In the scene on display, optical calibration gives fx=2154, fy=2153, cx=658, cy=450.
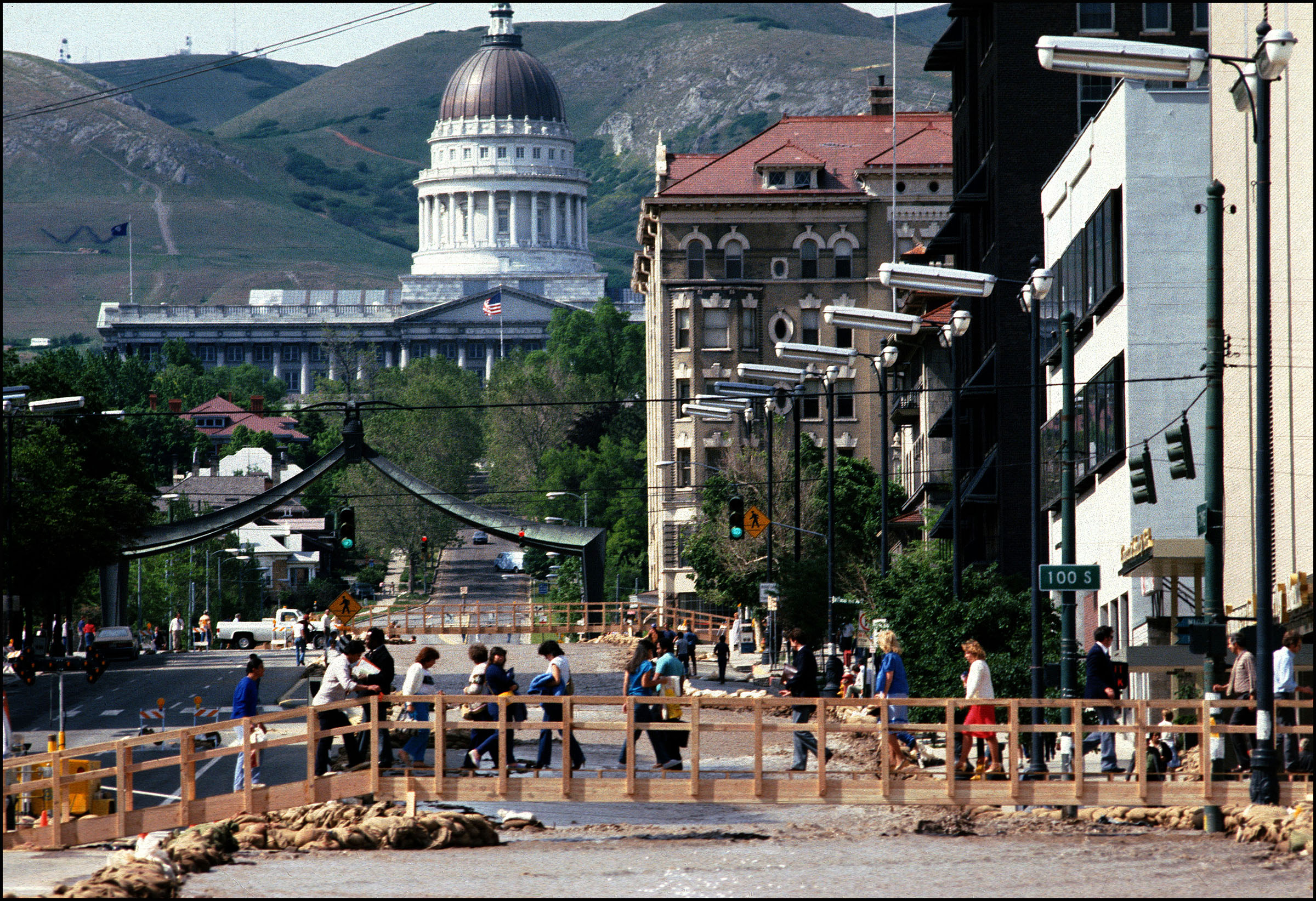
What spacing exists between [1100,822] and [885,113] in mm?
87524

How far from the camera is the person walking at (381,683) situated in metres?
24.6

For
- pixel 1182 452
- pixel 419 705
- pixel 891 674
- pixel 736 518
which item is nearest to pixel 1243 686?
pixel 1182 452

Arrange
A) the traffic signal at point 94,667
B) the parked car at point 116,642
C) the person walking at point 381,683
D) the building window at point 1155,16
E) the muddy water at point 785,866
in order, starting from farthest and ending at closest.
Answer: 1. the parked car at point 116,642
2. the traffic signal at point 94,667
3. the building window at point 1155,16
4. the person walking at point 381,683
5. the muddy water at point 785,866

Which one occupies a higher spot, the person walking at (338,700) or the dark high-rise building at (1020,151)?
the dark high-rise building at (1020,151)

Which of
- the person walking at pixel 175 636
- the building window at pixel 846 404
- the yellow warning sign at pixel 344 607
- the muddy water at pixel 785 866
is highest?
the building window at pixel 846 404

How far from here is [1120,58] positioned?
22.0m

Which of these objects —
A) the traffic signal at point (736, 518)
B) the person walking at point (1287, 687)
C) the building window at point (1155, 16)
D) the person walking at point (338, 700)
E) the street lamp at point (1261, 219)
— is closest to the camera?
the street lamp at point (1261, 219)

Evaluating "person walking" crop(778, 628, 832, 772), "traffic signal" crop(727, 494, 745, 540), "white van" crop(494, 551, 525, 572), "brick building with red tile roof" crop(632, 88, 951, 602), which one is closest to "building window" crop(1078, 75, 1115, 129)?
"traffic signal" crop(727, 494, 745, 540)

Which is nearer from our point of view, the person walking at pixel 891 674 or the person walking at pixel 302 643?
the person walking at pixel 891 674

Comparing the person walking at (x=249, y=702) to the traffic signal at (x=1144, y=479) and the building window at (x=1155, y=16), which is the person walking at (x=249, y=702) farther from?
the building window at (x=1155, y=16)

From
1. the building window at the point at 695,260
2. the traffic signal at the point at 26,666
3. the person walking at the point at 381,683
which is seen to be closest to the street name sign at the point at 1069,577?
the person walking at the point at 381,683

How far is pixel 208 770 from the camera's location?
33406 mm

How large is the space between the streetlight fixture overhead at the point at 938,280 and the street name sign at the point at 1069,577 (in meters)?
4.40

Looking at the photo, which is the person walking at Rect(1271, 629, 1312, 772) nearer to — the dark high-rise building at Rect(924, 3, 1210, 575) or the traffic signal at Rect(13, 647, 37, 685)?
the dark high-rise building at Rect(924, 3, 1210, 575)
